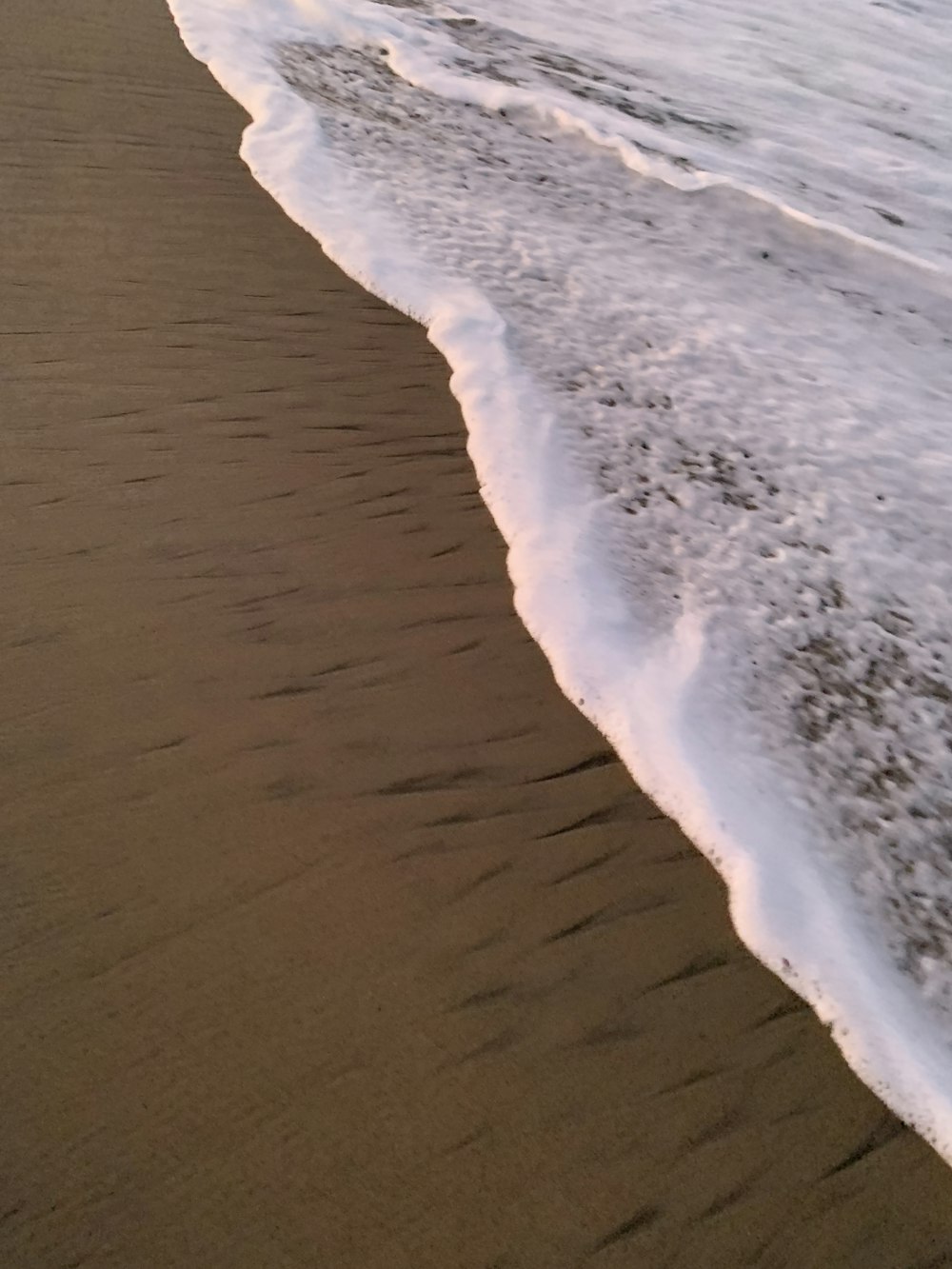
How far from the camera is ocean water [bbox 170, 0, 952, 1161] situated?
7.38 feet

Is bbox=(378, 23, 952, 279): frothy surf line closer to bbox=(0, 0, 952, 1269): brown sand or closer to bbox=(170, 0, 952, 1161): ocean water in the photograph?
bbox=(170, 0, 952, 1161): ocean water

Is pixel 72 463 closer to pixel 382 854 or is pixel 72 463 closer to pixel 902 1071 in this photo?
pixel 382 854

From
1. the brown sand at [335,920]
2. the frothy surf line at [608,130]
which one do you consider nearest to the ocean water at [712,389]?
the frothy surf line at [608,130]

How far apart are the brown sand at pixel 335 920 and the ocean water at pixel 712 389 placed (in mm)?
181

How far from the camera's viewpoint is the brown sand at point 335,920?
1.60 meters

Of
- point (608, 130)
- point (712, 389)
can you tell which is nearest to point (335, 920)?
point (712, 389)

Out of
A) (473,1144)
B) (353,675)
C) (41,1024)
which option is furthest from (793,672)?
(41,1024)

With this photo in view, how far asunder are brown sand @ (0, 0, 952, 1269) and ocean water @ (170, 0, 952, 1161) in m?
0.18

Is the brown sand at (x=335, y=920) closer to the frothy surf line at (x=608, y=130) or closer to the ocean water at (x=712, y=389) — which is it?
the ocean water at (x=712, y=389)

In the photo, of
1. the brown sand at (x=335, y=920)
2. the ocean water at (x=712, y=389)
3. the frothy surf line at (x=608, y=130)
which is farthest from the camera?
the frothy surf line at (x=608, y=130)

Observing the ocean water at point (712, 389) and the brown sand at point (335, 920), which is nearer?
the brown sand at point (335, 920)

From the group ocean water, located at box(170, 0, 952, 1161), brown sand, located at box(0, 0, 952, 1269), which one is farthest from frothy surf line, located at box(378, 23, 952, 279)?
brown sand, located at box(0, 0, 952, 1269)

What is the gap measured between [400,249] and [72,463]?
179 centimetres

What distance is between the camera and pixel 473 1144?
166 cm
